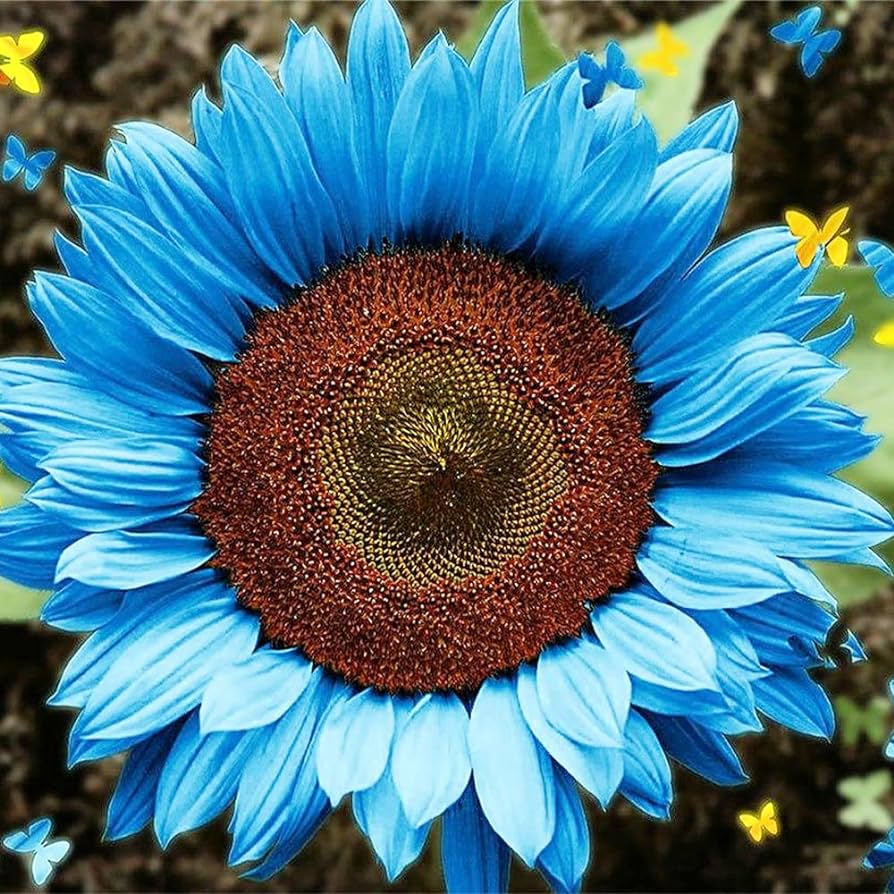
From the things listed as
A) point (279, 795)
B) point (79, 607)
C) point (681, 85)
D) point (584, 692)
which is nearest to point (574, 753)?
point (584, 692)

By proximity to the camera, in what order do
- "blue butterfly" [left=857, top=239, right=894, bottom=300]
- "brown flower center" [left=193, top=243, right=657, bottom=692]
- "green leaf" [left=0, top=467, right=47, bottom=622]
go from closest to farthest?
"blue butterfly" [left=857, top=239, right=894, bottom=300] < "brown flower center" [left=193, top=243, right=657, bottom=692] < "green leaf" [left=0, top=467, right=47, bottom=622]

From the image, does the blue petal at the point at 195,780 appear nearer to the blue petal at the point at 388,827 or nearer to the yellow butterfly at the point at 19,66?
the blue petal at the point at 388,827

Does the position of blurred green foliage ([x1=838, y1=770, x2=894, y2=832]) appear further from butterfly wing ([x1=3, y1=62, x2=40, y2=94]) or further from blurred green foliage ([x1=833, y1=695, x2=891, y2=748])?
butterfly wing ([x1=3, y1=62, x2=40, y2=94])

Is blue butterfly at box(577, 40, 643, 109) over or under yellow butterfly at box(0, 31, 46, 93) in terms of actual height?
over

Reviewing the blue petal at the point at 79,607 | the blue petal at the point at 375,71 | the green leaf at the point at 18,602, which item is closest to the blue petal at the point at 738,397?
the blue petal at the point at 375,71

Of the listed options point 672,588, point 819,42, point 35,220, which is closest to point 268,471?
point 672,588

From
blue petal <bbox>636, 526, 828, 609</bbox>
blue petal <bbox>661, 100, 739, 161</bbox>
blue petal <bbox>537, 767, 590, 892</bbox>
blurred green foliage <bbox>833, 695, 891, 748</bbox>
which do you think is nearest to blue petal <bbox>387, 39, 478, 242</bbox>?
blue petal <bbox>661, 100, 739, 161</bbox>
